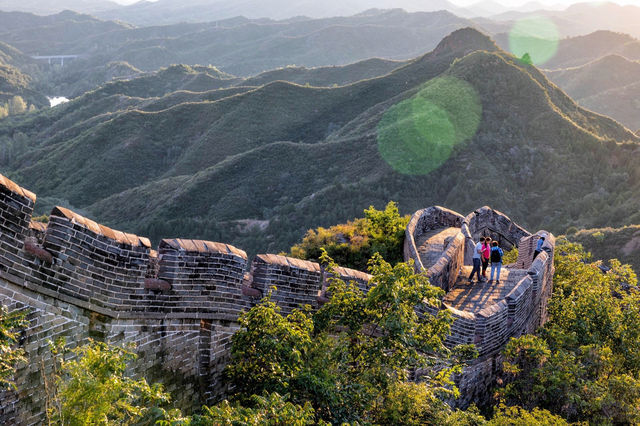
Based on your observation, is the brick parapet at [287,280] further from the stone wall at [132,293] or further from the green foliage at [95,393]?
the green foliage at [95,393]

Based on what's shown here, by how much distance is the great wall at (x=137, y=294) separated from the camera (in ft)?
15.0

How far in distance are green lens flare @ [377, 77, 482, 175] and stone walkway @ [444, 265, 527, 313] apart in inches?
1399

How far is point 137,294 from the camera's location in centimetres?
540

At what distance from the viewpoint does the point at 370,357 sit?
Answer: 5.85 metres

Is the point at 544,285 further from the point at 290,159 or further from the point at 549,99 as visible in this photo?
the point at 549,99

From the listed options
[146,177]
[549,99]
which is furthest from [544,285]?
[146,177]

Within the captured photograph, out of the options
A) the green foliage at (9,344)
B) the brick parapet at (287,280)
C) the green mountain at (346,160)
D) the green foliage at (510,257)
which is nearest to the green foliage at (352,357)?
the brick parapet at (287,280)

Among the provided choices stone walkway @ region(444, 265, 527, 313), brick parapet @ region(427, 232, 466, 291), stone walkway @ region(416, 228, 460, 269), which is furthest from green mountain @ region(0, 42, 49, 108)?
stone walkway @ region(444, 265, 527, 313)

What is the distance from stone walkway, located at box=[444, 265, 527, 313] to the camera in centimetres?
1114

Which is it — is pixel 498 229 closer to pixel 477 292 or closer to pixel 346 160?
pixel 477 292

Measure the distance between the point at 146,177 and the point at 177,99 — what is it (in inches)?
1155

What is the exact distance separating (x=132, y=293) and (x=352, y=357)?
2.46 metres

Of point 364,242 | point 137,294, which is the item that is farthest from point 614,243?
point 137,294

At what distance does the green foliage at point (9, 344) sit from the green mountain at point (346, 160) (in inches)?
1398
